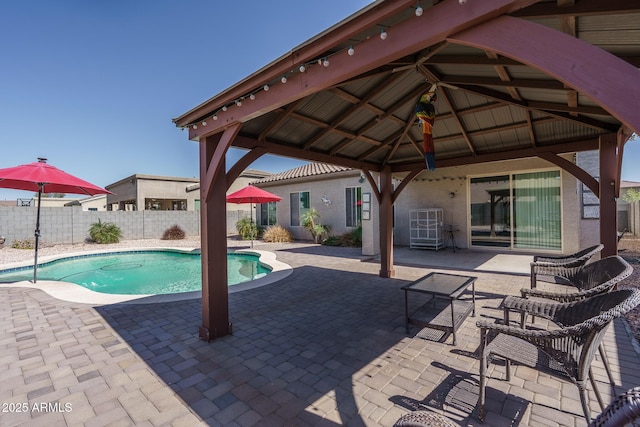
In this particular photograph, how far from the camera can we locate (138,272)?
31.4 ft

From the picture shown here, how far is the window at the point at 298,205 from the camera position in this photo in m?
15.0

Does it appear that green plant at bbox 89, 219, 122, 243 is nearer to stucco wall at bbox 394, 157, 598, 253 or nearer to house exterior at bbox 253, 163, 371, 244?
house exterior at bbox 253, 163, 371, 244

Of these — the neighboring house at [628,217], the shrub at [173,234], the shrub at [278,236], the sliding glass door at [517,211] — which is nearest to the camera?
the sliding glass door at [517,211]

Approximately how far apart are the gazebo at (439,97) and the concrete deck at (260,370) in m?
0.81

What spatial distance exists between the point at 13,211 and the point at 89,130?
714 cm

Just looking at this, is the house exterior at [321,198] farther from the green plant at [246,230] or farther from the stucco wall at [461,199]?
the stucco wall at [461,199]

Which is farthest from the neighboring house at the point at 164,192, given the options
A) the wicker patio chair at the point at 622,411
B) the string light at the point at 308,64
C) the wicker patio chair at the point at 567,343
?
the wicker patio chair at the point at 622,411

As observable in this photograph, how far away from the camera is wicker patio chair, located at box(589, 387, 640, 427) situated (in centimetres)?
98

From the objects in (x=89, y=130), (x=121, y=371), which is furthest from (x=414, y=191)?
(x=89, y=130)

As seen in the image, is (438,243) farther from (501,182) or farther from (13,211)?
(13,211)

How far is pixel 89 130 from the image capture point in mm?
17562

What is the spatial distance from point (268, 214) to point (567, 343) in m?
16.3

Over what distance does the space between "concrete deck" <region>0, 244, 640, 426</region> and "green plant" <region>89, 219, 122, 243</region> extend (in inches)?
430

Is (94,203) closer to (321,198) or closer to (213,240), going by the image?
(321,198)
